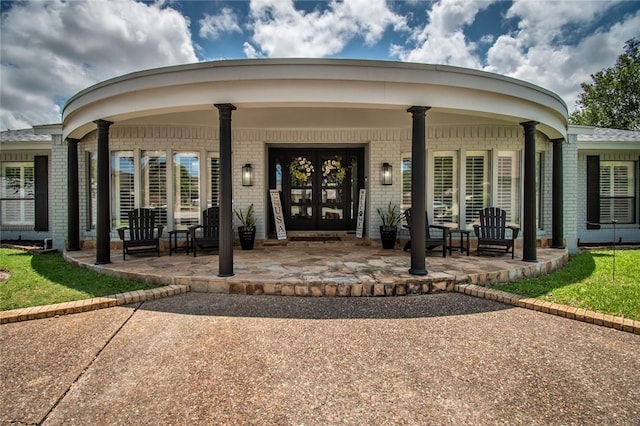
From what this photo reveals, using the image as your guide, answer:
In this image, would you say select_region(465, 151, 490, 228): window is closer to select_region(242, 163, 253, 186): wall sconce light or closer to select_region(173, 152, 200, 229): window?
select_region(242, 163, 253, 186): wall sconce light

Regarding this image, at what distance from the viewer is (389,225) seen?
23.4 feet

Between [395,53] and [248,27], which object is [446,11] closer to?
[395,53]

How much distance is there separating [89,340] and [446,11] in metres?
9.38

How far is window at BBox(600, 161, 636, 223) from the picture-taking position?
28.5ft

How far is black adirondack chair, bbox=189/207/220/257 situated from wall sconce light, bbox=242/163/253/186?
1.03 meters

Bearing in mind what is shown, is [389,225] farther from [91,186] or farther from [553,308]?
Result: [91,186]

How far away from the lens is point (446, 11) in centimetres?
794

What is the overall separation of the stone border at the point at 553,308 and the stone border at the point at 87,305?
3903 mm

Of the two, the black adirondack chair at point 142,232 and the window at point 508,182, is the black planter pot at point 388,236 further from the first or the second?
the black adirondack chair at point 142,232

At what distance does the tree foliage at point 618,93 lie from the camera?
1970 centimetres

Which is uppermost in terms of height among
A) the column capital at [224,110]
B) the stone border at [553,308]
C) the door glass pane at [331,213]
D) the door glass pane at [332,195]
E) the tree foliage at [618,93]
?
the tree foliage at [618,93]

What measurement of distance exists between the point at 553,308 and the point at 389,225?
3730 mm

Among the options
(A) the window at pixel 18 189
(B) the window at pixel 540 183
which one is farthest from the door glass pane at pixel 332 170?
(A) the window at pixel 18 189

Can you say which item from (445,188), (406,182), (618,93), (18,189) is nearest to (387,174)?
(406,182)
